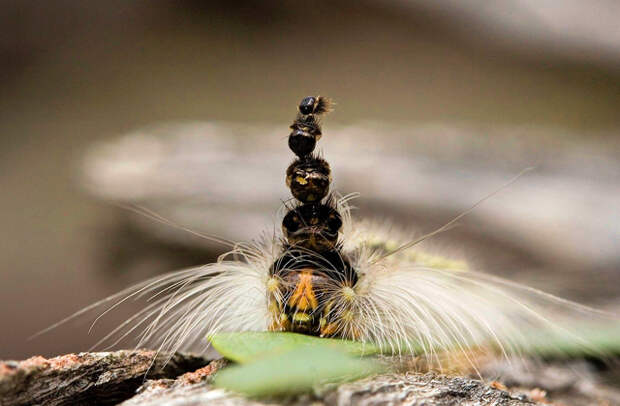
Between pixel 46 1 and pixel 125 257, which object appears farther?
pixel 46 1

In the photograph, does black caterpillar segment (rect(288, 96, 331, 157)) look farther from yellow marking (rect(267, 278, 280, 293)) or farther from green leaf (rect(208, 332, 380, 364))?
green leaf (rect(208, 332, 380, 364))

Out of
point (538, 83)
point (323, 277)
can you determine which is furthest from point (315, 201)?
point (538, 83)

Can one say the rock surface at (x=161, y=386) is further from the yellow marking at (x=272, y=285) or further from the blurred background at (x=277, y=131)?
the blurred background at (x=277, y=131)

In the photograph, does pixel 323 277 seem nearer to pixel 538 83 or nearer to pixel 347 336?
pixel 347 336

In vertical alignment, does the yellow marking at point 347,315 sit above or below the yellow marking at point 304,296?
below

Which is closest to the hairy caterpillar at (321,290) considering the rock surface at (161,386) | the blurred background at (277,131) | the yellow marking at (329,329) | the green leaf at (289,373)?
the yellow marking at (329,329)

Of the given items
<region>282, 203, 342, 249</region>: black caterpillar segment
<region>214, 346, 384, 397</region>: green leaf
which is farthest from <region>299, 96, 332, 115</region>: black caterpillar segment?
Result: <region>214, 346, 384, 397</region>: green leaf
